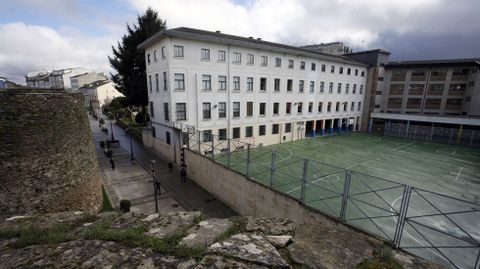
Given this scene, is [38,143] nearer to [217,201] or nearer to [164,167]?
[217,201]

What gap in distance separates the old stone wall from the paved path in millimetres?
5012

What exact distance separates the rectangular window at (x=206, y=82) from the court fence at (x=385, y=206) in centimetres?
457

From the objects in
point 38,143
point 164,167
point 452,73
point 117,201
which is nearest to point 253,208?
point 117,201

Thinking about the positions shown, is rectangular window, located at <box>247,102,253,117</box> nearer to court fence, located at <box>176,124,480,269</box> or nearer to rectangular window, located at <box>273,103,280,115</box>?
rectangular window, located at <box>273,103,280,115</box>

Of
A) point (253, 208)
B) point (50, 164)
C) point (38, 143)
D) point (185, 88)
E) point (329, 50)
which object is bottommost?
point (253, 208)

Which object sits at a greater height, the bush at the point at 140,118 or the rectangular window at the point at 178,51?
the rectangular window at the point at 178,51

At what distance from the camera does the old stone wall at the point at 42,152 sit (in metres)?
8.77

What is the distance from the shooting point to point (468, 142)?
32.8 m

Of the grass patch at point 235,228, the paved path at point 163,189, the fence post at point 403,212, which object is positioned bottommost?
the paved path at point 163,189

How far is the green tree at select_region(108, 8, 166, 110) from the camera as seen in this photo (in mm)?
32219

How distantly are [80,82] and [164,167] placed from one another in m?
74.8

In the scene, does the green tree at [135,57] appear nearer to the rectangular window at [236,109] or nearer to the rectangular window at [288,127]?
the rectangular window at [236,109]

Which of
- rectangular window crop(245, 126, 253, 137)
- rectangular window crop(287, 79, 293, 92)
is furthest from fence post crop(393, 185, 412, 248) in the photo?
rectangular window crop(287, 79, 293, 92)

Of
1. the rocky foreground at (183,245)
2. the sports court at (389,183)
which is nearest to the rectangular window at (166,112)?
the sports court at (389,183)
